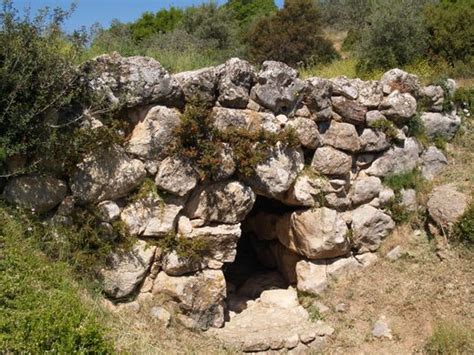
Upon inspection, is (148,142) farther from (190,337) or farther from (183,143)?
(190,337)

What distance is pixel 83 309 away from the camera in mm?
5324

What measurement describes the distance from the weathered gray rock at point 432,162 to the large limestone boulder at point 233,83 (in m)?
3.92

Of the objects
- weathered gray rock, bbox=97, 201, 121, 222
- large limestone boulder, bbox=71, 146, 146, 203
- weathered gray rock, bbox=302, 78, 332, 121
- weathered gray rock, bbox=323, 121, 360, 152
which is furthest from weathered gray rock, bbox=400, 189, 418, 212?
weathered gray rock, bbox=97, 201, 121, 222

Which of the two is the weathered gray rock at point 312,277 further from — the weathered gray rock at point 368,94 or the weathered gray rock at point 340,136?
the weathered gray rock at point 368,94

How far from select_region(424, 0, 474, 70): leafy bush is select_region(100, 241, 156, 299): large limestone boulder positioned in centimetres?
871

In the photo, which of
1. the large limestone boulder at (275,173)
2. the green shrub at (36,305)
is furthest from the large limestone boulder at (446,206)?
the green shrub at (36,305)

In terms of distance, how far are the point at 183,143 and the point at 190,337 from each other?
2.84m

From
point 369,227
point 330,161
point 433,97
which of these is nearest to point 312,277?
point 369,227

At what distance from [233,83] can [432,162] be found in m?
4.35

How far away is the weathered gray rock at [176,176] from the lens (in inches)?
289

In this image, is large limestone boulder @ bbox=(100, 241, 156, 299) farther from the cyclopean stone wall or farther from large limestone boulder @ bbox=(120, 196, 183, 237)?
large limestone boulder @ bbox=(120, 196, 183, 237)

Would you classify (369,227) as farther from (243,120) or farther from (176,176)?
(176,176)

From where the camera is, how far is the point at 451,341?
6.99 meters

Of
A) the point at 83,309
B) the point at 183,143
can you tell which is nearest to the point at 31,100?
the point at 183,143
